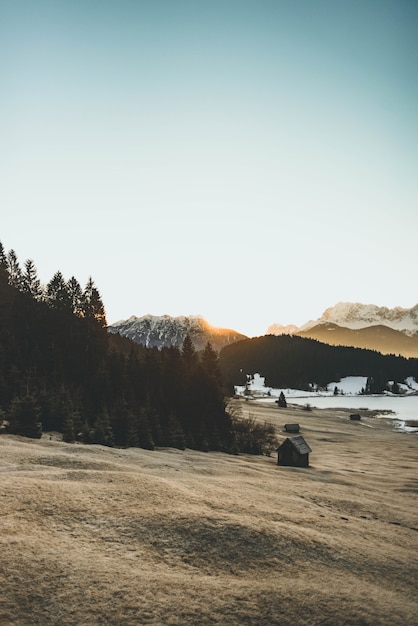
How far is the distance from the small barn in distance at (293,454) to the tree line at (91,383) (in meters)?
7.64

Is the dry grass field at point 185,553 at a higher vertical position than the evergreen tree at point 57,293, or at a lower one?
lower

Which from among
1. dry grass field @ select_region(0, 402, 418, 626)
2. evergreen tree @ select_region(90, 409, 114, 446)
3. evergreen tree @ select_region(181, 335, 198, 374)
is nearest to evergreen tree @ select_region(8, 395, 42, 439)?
evergreen tree @ select_region(90, 409, 114, 446)

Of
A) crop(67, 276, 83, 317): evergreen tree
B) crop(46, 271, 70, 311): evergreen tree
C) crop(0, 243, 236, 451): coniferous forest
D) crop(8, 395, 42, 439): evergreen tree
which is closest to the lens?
crop(8, 395, 42, 439): evergreen tree

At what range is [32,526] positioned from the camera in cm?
909

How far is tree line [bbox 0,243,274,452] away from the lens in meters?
31.3

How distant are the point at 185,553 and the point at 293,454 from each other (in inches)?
1073

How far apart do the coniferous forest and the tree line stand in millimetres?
81

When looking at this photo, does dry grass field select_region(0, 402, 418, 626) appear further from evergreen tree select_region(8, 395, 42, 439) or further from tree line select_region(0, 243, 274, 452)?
tree line select_region(0, 243, 274, 452)

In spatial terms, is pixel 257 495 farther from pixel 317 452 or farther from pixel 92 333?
pixel 92 333

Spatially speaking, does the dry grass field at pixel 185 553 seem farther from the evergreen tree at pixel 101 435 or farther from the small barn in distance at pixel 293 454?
the small barn in distance at pixel 293 454

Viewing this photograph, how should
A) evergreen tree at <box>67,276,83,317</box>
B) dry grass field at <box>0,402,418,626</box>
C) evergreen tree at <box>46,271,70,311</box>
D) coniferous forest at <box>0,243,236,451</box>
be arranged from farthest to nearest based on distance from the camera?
evergreen tree at <box>67,276,83,317</box> → evergreen tree at <box>46,271,70,311</box> → coniferous forest at <box>0,243,236,451</box> → dry grass field at <box>0,402,418,626</box>

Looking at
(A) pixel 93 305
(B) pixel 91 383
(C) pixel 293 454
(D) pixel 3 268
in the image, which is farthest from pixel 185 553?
(D) pixel 3 268

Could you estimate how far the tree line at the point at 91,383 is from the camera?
3131 centimetres

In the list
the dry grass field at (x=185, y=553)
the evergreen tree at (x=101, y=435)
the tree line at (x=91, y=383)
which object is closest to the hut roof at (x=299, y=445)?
the tree line at (x=91, y=383)
